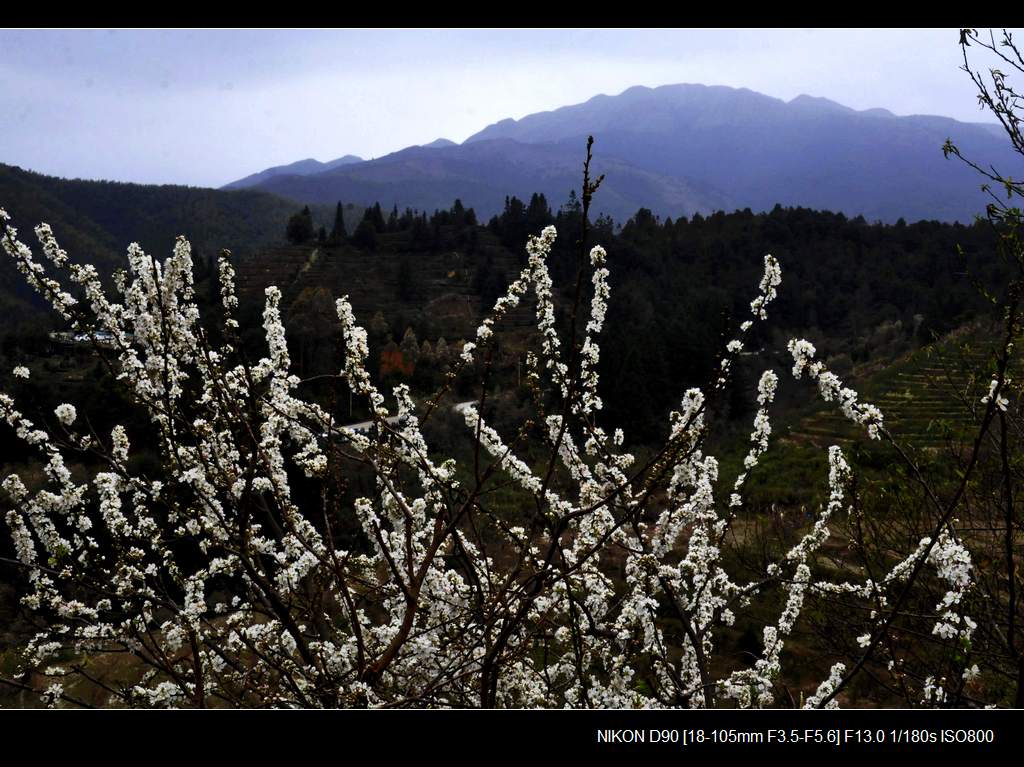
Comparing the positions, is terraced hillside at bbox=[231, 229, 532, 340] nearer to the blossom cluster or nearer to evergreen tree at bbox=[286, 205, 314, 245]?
evergreen tree at bbox=[286, 205, 314, 245]

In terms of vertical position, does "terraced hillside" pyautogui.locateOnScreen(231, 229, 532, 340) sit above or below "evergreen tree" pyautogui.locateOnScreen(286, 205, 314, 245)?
below

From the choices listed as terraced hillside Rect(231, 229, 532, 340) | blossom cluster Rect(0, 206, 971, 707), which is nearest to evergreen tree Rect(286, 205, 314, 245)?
terraced hillside Rect(231, 229, 532, 340)

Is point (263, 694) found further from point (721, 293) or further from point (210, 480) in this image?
point (721, 293)

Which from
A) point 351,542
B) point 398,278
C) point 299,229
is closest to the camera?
point 351,542

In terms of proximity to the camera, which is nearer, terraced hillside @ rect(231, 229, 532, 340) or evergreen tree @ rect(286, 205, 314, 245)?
terraced hillside @ rect(231, 229, 532, 340)

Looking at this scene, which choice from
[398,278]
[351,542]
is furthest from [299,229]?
[351,542]

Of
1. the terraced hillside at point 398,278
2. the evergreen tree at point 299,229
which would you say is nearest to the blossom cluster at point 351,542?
the terraced hillside at point 398,278

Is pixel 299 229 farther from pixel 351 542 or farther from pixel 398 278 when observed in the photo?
pixel 351 542

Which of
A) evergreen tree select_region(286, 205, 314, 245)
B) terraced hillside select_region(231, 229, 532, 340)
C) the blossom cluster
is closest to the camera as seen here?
the blossom cluster

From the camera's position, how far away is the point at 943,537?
8.22 ft

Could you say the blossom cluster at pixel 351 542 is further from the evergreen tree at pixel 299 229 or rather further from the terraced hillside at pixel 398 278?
the evergreen tree at pixel 299 229

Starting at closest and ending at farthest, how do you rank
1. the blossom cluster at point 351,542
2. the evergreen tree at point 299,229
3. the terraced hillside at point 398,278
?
the blossom cluster at point 351,542 → the terraced hillside at point 398,278 → the evergreen tree at point 299,229

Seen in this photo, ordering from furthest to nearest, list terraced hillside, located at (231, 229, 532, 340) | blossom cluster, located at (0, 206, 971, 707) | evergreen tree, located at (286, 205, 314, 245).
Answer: evergreen tree, located at (286, 205, 314, 245) < terraced hillside, located at (231, 229, 532, 340) < blossom cluster, located at (0, 206, 971, 707)
